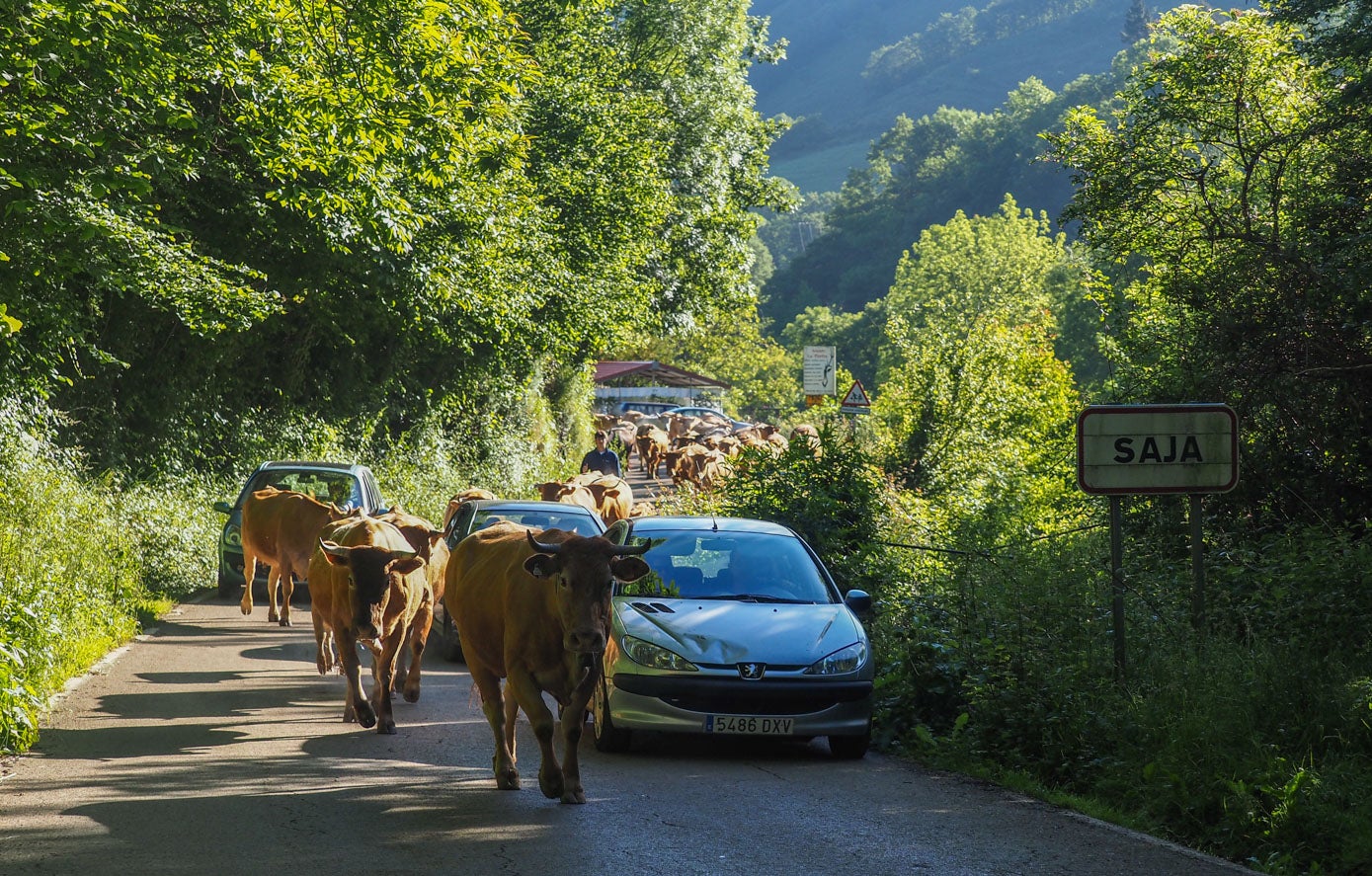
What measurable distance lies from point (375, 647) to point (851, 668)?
3.47 meters

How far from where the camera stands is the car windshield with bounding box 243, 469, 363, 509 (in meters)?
20.8

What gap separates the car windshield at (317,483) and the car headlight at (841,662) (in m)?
11.4

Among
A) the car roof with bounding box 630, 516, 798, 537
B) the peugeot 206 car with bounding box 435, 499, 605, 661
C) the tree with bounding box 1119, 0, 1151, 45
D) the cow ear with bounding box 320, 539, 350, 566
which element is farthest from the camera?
the tree with bounding box 1119, 0, 1151, 45

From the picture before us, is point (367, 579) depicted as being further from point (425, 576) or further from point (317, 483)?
point (317, 483)

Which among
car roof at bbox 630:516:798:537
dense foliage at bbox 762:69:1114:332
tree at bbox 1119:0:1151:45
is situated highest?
tree at bbox 1119:0:1151:45

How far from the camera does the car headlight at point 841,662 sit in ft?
33.7

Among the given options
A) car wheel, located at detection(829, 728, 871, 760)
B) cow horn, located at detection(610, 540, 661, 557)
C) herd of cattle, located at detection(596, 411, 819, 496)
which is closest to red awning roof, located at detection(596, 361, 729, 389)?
herd of cattle, located at detection(596, 411, 819, 496)

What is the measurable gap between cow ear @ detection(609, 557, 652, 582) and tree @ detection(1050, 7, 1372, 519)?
7.22m

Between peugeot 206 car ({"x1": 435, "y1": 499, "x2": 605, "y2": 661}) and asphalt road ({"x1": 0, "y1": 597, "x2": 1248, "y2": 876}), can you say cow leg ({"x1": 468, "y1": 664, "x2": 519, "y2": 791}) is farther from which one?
peugeot 206 car ({"x1": 435, "y1": 499, "x2": 605, "y2": 661})

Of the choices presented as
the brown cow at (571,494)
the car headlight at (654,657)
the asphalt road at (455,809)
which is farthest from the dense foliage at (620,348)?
the brown cow at (571,494)

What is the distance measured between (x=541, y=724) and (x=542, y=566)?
0.87 meters

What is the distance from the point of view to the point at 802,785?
31.1 feet

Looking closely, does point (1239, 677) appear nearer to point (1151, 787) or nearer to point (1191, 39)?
point (1151, 787)

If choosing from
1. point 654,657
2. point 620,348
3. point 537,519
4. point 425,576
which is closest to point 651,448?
point 620,348
